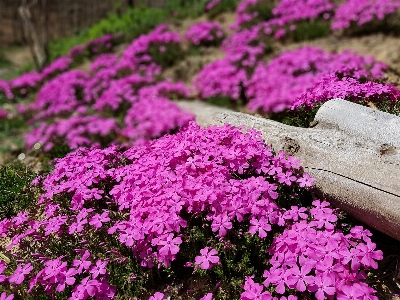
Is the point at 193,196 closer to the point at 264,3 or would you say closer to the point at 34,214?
the point at 34,214

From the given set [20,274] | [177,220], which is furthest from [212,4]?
[20,274]

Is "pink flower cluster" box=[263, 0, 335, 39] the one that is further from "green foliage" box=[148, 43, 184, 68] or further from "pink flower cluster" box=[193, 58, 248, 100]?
"green foliage" box=[148, 43, 184, 68]

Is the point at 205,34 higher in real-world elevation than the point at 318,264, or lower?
lower

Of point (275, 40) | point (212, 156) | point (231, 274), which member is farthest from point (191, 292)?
point (275, 40)

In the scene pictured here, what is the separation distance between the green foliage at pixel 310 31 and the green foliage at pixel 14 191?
Result: 7.99m

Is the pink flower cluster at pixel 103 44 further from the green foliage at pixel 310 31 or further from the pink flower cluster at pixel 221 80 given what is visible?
the green foliage at pixel 310 31

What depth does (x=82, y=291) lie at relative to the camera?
101 inches

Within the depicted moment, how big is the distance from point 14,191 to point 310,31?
838 centimetres

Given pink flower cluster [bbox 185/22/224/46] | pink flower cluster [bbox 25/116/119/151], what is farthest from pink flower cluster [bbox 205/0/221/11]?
pink flower cluster [bbox 25/116/119/151]

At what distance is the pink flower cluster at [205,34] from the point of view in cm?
1120

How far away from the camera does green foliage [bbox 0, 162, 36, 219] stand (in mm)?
3943

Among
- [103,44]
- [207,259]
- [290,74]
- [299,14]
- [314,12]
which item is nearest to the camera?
[207,259]

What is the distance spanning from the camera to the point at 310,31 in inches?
384

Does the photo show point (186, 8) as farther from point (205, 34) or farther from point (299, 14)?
point (299, 14)
